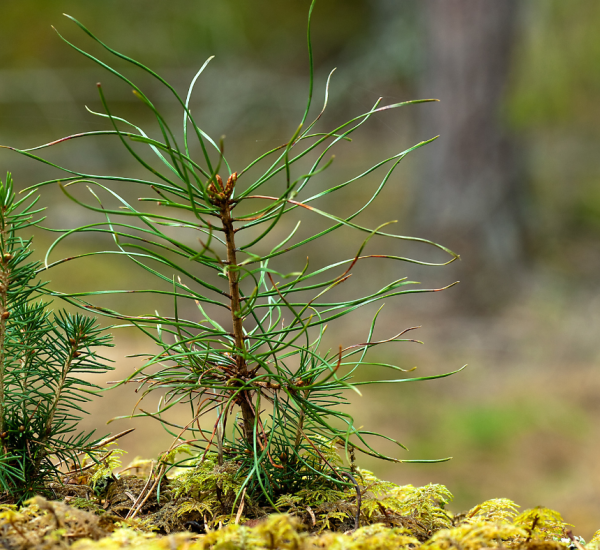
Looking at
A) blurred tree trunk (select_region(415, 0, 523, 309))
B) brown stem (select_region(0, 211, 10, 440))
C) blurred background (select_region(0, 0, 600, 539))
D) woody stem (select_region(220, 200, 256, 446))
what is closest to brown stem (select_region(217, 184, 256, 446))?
woody stem (select_region(220, 200, 256, 446))

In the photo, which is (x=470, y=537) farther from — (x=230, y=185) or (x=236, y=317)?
(x=230, y=185)

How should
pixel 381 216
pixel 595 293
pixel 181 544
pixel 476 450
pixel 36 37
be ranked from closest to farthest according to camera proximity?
pixel 181 544 < pixel 476 450 < pixel 595 293 < pixel 381 216 < pixel 36 37

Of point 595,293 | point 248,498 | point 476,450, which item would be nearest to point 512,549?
point 248,498

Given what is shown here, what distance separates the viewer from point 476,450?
2.98 metres

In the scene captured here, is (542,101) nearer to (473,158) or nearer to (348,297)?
(473,158)

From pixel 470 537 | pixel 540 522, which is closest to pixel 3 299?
pixel 470 537

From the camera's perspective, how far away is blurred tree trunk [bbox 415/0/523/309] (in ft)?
14.2

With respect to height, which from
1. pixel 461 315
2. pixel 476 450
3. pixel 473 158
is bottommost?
pixel 476 450

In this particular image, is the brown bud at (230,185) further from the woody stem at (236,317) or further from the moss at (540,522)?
the moss at (540,522)

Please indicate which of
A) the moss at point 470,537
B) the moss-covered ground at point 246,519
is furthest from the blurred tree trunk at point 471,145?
the moss at point 470,537

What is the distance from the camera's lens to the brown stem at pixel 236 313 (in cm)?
72

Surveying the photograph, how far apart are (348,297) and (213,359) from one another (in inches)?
186

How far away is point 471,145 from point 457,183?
335mm

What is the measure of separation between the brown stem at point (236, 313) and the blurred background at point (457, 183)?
12cm
